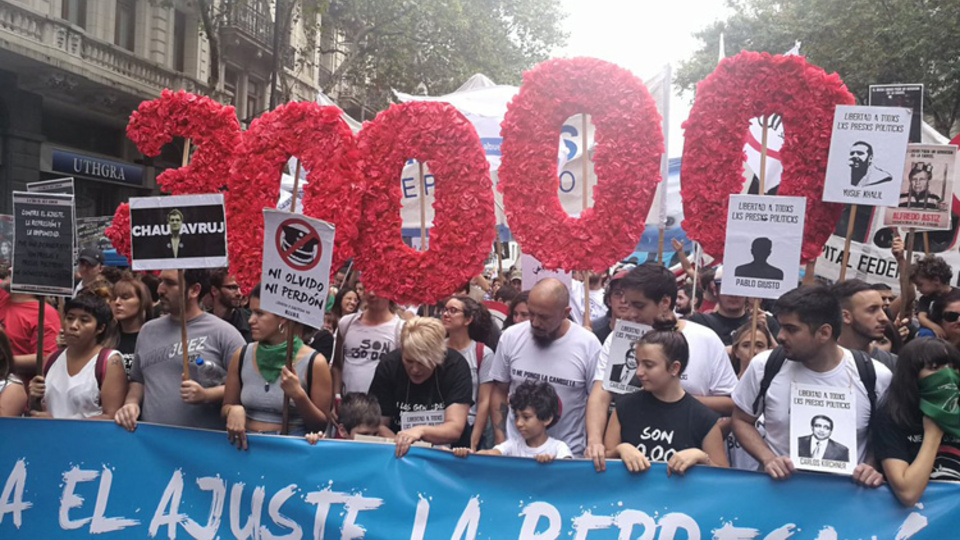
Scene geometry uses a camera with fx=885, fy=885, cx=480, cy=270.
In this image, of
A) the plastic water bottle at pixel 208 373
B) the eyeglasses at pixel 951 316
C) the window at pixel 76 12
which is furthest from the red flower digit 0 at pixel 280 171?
the window at pixel 76 12

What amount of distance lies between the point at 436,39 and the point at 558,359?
19.8 m

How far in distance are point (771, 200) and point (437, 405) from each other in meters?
2.00

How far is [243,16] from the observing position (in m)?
23.1

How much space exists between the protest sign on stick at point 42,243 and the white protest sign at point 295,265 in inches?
56.6

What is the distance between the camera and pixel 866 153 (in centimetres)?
467

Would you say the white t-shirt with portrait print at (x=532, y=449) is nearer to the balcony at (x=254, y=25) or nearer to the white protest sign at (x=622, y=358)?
the white protest sign at (x=622, y=358)

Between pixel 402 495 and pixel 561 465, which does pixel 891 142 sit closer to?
pixel 561 465

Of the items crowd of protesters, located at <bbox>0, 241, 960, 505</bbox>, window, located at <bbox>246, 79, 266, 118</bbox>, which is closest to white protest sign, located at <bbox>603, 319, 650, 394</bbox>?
crowd of protesters, located at <bbox>0, 241, 960, 505</bbox>

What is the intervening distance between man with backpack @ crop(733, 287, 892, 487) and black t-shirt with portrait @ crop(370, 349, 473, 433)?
1.46 m

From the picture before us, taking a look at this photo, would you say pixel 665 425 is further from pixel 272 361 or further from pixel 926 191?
pixel 926 191

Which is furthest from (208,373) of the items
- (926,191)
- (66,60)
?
(66,60)

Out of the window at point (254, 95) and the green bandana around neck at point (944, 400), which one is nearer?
the green bandana around neck at point (944, 400)

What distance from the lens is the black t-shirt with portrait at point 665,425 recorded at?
3.89 metres

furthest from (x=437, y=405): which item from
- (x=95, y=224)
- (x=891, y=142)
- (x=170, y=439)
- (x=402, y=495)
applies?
(x=95, y=224)
